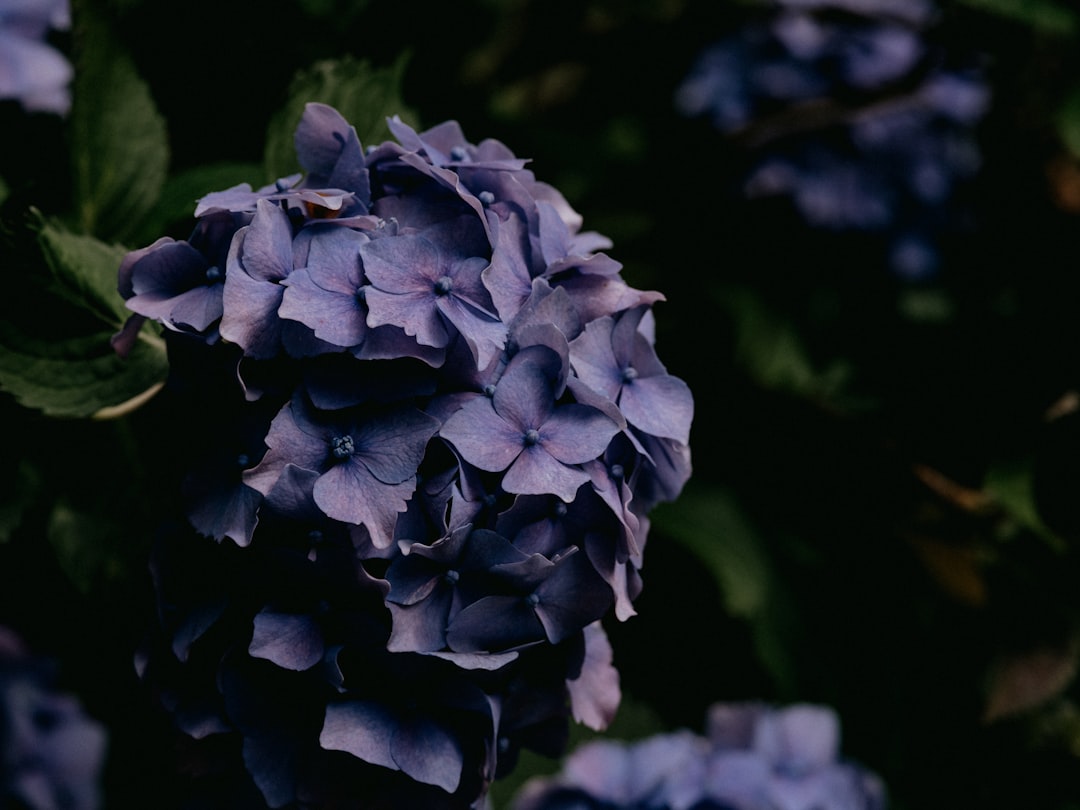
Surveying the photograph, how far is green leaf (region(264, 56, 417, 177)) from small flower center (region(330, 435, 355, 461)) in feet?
1.03

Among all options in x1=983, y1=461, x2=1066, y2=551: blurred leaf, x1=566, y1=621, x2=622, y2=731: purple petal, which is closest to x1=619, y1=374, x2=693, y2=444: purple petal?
x1=566, y1=621, x2=622, y2=731: purple petal

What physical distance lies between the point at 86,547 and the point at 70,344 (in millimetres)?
184

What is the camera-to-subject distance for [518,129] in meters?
1.29

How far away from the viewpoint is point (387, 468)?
2.10 feet

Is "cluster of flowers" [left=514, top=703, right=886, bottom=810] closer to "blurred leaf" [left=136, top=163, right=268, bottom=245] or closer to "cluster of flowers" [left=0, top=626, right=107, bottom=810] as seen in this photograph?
"cluster of flowers" [left=0, top=626, right=107, bottom=810]

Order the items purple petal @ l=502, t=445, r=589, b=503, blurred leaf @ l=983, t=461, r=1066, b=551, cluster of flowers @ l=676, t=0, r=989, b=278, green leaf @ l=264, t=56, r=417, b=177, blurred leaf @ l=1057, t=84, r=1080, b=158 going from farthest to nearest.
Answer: cluster of flowers @ l=676, t=0, r=989, b=278
blurred leaf @ l=1057, t=84, r=1080, b=158
blurred leaf @ l=983, t=461, r=1066, b=551
green leaf @ l=264, t=56, r=417, b=177
purple petal @ l=502, t=445, r=589, b=503

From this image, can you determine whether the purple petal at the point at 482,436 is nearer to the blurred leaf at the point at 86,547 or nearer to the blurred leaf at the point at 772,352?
the blurred leaf at the point at 86,547

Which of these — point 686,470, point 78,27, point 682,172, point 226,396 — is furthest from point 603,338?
point 682,172

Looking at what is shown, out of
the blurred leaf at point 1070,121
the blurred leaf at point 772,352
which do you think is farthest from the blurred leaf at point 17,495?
the blurred leaf at point 1070,121

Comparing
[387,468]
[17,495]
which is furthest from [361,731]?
[17,495]

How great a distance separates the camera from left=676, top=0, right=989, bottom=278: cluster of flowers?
1612mm

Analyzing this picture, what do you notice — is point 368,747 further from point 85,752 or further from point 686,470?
point 85,752

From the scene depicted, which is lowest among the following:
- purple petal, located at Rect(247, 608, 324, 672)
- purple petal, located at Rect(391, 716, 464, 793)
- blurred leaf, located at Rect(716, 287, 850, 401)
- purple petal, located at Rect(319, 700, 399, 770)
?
blurred leaf, located at Rect(716, 287, 850, 401)

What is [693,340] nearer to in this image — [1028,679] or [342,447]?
[1028,679]
